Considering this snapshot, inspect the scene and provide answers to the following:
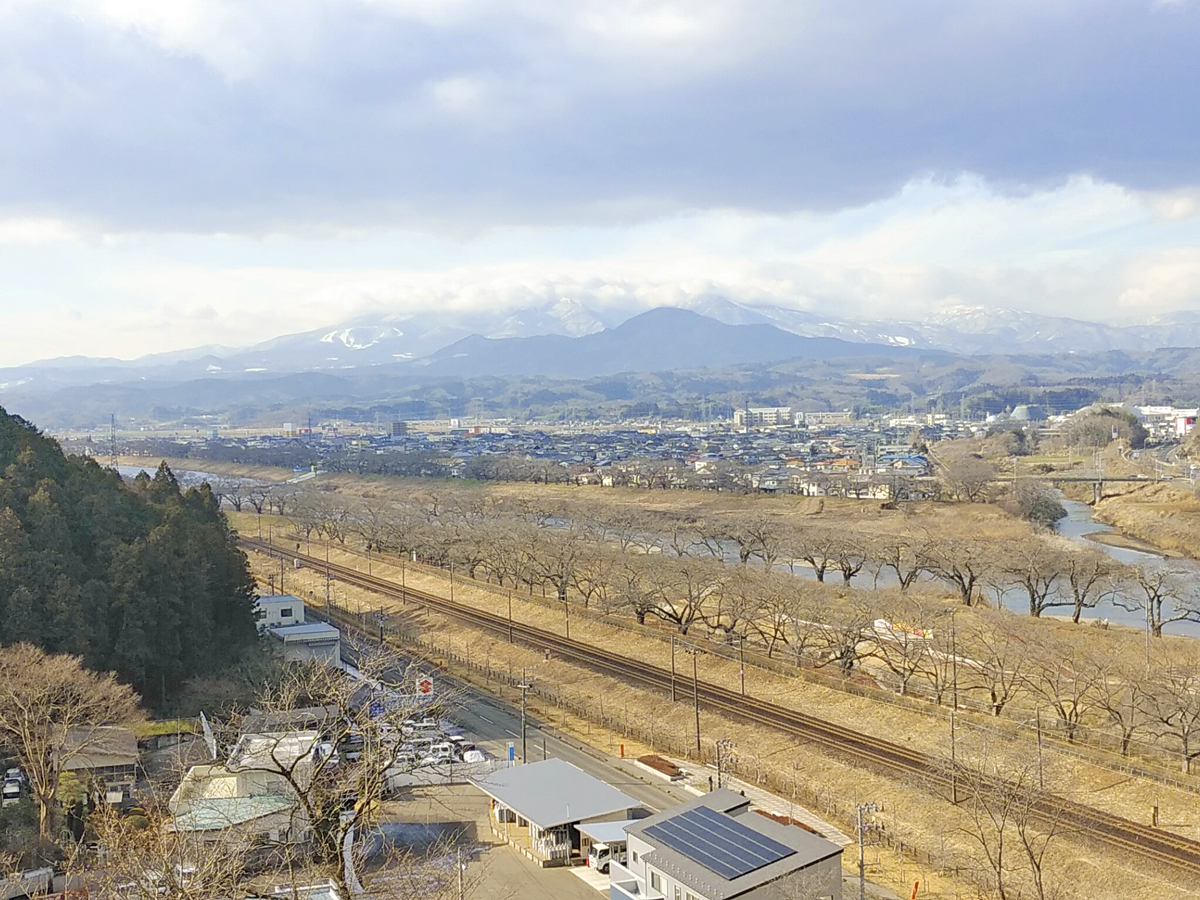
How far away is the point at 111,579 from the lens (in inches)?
824

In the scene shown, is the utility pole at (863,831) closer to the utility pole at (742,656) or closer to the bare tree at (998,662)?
the bare tree at (998,662)

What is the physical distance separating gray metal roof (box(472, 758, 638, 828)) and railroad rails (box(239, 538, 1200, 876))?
15.9 ft

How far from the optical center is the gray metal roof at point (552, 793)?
1519 cm

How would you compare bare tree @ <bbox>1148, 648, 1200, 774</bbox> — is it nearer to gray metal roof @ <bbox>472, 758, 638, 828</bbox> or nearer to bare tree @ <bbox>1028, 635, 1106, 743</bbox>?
bare tree @ <bbox>1028, 635, 1106, 743</bbox>

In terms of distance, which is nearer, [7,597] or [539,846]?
[539,846]

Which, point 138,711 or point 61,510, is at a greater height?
point 61,510

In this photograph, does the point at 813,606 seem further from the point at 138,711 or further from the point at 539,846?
the point at 138,711

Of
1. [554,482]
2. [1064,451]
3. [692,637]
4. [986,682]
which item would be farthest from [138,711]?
[1064,451]

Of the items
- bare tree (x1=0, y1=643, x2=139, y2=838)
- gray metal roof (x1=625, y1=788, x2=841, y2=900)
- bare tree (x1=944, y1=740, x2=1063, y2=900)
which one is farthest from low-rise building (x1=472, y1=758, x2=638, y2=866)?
bare tree (x1=0, y1=643, x2=139, y2=838)

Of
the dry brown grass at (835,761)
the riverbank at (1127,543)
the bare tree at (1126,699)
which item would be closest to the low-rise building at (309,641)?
the dry brown grass at (835,761)

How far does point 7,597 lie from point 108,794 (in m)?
5.74

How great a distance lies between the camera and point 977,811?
15492 millimetres

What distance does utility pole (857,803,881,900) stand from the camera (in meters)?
13.1

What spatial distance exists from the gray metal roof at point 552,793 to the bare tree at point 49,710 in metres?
5.89
